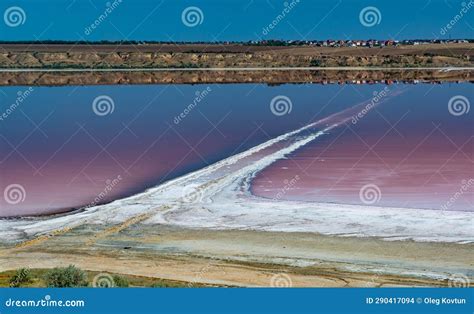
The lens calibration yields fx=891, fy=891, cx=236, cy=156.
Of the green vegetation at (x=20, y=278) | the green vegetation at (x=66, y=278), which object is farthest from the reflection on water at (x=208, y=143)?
the green vegetation at (x=66, y=278)

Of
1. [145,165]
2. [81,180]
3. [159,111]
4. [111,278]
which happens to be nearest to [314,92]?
[159,111]

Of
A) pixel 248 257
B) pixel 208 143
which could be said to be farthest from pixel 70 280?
pixel 208 143

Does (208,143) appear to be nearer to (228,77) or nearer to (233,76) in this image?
(228,77)

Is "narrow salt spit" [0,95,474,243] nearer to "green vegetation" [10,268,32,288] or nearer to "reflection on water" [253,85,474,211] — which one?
"reflection on water" [253,85,474,211]

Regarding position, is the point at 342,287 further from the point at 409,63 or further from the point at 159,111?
the point at 409,63

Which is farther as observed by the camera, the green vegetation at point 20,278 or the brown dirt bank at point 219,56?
the brown dirt bank at point 219,56

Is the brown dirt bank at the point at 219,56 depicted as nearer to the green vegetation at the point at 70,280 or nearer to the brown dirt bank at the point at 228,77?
the brown dirt bank at the point at 228,77

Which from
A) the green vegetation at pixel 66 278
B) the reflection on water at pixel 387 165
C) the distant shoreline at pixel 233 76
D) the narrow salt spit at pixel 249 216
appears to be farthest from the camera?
the distant shoreline at pixel 233 76
